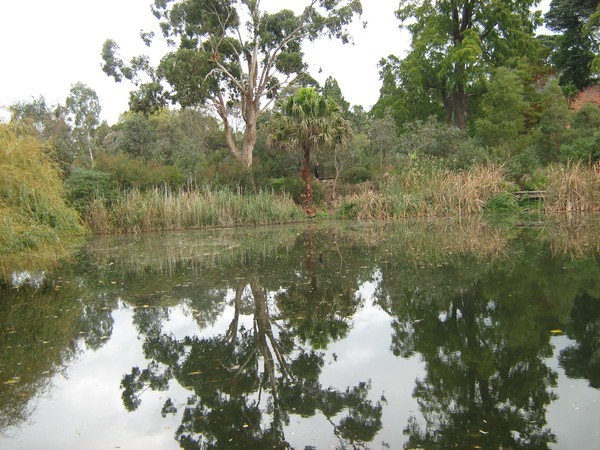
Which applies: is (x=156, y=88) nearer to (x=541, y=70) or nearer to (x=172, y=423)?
(x=541, y=70)

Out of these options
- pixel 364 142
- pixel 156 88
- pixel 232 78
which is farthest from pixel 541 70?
pixel 156 88

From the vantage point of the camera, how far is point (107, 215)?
800 inches

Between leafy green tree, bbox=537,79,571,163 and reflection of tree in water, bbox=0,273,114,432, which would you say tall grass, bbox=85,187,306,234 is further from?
leafy green tree, bbox=537,79,571,163

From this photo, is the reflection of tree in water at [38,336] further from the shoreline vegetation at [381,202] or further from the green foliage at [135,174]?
the green foliage at [135,174]

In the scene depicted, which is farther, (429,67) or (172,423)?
(429,67)

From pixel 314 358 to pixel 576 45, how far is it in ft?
115

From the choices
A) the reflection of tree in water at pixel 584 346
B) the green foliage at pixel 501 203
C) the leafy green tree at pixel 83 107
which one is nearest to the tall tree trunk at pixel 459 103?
the green foliage at pixel 501 203

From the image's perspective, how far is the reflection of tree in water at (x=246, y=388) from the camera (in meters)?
3.14

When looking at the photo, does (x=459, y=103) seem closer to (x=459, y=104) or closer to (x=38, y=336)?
(x=459, y=104)

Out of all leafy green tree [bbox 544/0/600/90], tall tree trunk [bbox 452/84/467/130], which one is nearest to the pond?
tall tree trunk [bbox 452/84/467/130]

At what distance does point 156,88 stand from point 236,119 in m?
18.3

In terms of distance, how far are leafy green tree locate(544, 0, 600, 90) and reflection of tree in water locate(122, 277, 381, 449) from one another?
33.0m

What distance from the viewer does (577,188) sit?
17078 mm

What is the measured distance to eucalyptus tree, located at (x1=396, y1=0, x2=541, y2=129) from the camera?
1099 inches
